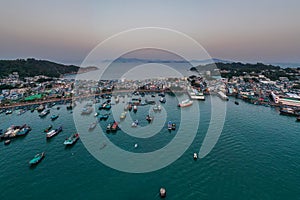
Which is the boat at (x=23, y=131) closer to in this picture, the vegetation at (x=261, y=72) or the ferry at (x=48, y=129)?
the ferry at (x=48, y=129)

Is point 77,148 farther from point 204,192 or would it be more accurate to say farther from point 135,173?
point 204,192

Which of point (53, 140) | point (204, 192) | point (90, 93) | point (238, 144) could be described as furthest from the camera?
point (90, 93)

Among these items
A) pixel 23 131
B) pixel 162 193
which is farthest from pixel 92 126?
pixel 162 193

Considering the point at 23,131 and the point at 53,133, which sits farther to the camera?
the point at 23,131

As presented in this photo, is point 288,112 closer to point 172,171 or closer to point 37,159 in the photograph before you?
point 172,171

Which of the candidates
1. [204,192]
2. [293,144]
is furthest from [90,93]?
[293,144]

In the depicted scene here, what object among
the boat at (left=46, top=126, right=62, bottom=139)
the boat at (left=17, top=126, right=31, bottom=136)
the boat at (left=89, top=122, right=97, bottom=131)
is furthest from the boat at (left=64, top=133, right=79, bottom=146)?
the boat at (left=17, top=126, right=31, bottom=136)
